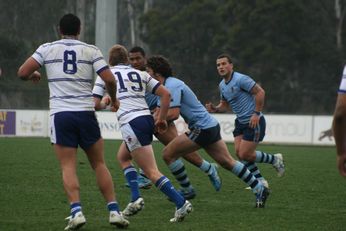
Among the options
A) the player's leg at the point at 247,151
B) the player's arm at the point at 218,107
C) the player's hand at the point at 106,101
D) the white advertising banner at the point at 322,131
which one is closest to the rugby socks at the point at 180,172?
the player's arm at the point at 218,107

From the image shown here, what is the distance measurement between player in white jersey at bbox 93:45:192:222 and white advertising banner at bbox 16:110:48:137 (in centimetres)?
2390

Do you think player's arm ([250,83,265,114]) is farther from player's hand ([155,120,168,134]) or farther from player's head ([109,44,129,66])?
player's hand ([155,120,168,134])

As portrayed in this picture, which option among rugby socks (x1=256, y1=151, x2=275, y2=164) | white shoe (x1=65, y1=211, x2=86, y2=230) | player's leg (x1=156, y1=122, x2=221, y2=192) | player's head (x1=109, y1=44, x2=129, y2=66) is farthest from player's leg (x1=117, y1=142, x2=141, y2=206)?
rugby socks (x1=256, y1=151, x2=275, y2=164)

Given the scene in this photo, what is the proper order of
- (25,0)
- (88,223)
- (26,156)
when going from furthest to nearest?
(25,0) < (26,156) < (88,223)

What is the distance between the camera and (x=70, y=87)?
8078 millimetres

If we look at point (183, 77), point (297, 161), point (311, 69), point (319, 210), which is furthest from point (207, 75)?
point (319, 210)

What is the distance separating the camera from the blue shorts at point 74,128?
26.5ft

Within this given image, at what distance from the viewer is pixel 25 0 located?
5688 cm

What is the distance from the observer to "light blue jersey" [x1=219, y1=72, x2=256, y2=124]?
12023mm

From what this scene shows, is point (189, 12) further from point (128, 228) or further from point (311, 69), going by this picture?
point (128, 228)

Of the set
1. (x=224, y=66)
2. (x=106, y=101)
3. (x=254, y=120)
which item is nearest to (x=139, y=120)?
(x=106, y=101)

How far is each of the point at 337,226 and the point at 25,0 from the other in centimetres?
4996

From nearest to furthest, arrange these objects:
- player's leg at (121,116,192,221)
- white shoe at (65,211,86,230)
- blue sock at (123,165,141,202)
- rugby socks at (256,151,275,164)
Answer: white shoe at (65,211,86,230)
player's leg at (121,116,192,221)
blue sock at (123,165,141,202)
rugby socks at (256,151,275,164)

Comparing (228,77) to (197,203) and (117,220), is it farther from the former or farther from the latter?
Answer: (117,220)
